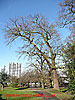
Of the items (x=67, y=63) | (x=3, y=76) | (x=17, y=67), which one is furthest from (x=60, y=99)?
(x=17, y=67)

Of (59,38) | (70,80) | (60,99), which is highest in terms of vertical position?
(59,38)

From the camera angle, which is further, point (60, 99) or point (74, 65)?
point (60, 99)

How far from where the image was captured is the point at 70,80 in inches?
266

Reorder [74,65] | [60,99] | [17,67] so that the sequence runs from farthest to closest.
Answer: [17,67] → [60,99] → [74,65]

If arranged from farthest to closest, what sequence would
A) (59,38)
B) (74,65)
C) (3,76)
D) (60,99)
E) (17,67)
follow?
1. (17,67)
2. (3,76)
3. (59,38)
4. (60,99)
5. (74,65)

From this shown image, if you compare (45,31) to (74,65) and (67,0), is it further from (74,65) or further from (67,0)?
(74,65)

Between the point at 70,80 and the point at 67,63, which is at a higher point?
the point at 67,63

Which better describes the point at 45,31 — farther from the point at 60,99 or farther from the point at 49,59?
the point at 60,99

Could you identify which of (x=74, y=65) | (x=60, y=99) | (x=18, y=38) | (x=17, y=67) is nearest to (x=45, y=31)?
(x=18, y=38)

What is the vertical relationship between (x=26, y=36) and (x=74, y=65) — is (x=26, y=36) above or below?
above

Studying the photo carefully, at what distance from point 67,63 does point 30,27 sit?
12.6m

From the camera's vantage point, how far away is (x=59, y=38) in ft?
62.7

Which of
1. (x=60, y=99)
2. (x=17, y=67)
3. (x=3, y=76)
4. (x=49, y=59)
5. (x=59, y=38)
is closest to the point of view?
(x=60, y=99)

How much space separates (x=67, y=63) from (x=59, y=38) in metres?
12.7
